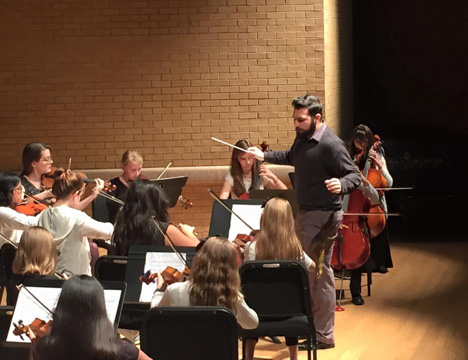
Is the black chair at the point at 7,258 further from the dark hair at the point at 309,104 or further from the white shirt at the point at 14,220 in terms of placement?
the dark hair at the point at 309,104

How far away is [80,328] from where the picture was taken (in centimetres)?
390

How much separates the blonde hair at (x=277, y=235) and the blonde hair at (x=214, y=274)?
1.06 metres

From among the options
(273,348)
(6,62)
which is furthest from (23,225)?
(6,62)

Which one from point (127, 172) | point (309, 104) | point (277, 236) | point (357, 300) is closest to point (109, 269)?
point (277, 236)

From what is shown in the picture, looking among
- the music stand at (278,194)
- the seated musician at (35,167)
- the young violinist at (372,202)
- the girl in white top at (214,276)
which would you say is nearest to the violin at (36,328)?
the girl in white top at (214,276)

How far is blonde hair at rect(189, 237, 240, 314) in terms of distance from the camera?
472 cm

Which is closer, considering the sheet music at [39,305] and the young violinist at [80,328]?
the young violinist at [80,328]

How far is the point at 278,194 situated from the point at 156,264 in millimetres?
1735

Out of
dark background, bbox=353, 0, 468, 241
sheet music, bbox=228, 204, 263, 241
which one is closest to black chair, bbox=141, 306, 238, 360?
sheet music, bbox=228, 204, 263, 241

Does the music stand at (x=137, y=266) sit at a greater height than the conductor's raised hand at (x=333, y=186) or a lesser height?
lesser

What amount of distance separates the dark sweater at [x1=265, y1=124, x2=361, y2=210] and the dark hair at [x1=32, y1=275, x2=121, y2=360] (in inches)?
117

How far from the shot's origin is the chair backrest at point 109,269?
19.4 feet

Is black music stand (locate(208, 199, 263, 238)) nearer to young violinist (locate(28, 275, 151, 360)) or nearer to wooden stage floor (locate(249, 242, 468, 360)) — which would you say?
wooden stage floor (locate(249, 242, 468, 360))

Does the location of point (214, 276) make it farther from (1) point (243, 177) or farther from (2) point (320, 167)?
(1) point (243, 177)
